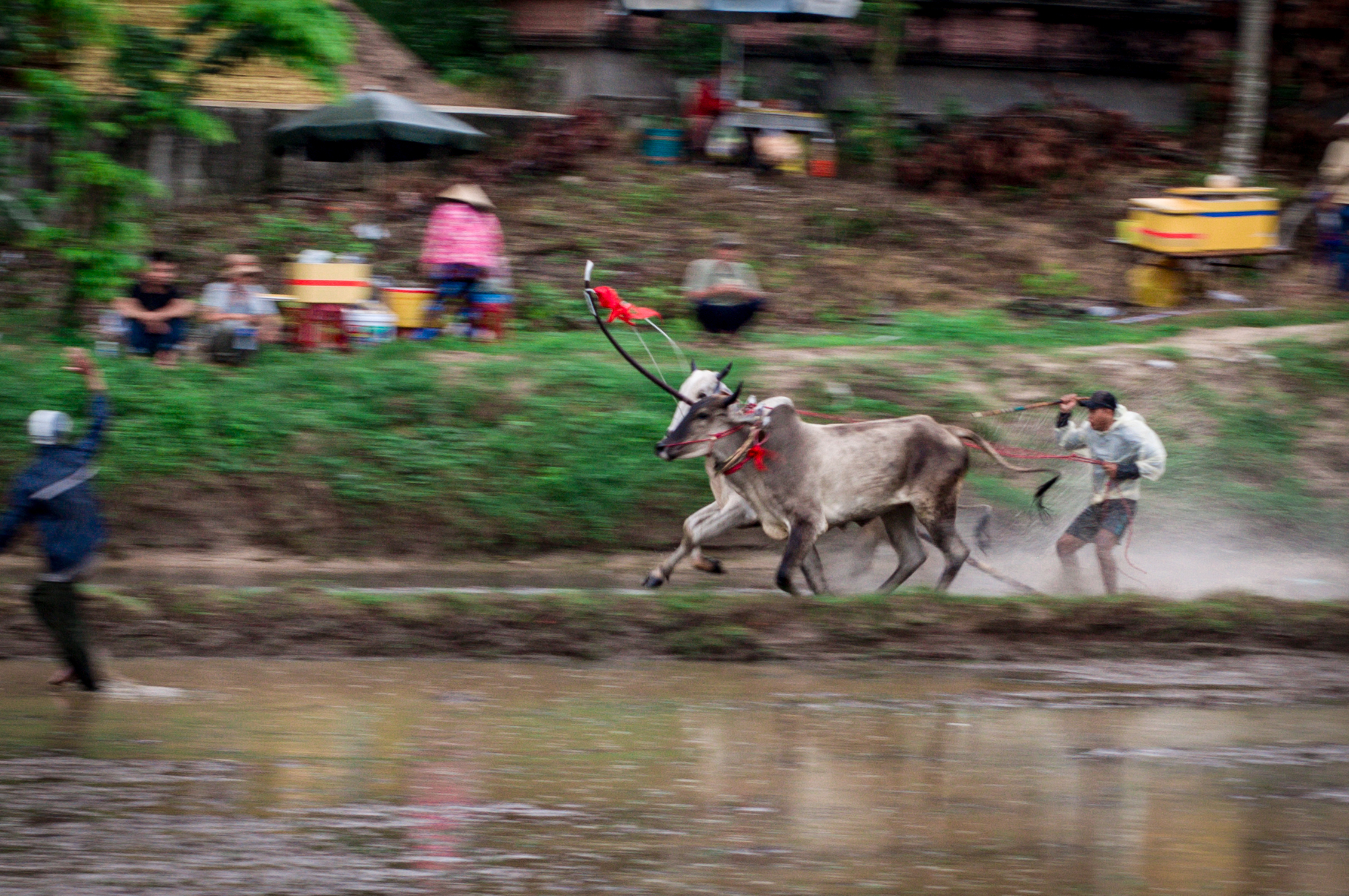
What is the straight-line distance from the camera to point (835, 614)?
9.89 meters

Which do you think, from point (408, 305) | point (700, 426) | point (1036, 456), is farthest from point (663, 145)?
point (700, 426)

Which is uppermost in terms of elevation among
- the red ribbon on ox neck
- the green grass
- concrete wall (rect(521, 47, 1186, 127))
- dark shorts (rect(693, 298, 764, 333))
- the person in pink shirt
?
concrete wall (rect(521, 47, 1186, 127))

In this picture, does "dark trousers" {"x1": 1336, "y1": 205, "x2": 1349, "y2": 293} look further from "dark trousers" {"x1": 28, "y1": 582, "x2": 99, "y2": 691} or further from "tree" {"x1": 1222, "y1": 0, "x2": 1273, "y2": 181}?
"dark trousers" {"x1": 28, "y1": 582, "x2": 99, "y2": 691}

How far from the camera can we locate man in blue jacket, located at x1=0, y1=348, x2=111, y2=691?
8.38 m

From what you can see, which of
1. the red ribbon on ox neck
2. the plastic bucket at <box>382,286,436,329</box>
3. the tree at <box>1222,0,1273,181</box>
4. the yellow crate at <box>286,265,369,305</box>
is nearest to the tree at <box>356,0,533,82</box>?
the plastic bucket at <box>382,286,436,329</box>

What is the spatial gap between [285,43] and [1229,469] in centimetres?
964

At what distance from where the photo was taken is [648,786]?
6.85 m

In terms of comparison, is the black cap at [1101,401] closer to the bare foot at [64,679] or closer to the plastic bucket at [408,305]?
the plastic bucket at [408,305]

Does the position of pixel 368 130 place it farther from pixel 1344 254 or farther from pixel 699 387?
pixel 1344 254

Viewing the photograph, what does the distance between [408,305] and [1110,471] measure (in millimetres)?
6956

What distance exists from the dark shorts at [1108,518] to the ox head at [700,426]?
8.81 ft

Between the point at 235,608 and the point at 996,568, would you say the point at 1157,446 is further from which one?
the point at 235,608

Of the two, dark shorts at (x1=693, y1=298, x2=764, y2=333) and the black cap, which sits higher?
the black cap

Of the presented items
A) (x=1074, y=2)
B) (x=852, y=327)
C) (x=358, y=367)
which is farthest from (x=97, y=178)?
(x=1074, y=2)
